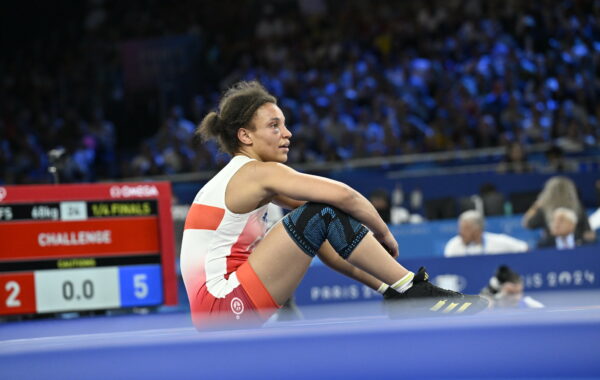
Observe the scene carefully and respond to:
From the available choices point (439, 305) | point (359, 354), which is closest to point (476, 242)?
point (439, 305)

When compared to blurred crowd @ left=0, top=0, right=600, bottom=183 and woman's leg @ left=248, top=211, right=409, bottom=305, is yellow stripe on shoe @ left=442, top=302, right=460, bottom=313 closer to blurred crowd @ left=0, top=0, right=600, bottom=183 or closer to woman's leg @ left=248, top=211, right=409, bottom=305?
woman's leg @ left=248, top=211, right=409, bottom=305

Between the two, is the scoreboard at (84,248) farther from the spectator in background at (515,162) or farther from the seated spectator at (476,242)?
the spectator in background at (515,162)

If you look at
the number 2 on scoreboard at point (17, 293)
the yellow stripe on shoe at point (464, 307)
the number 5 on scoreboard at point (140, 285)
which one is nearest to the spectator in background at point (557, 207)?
the number 5 on scoreboard at point (140, 285)

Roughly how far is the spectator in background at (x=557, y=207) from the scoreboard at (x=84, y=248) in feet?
10.2

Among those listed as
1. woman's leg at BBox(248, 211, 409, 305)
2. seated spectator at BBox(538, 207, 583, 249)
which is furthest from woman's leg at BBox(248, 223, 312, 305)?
seated spectator at BBox(538, 207, 583, 249)

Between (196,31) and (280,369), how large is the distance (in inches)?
570

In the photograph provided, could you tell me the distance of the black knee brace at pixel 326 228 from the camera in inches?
113

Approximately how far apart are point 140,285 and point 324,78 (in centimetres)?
800

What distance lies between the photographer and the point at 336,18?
14.3 meters

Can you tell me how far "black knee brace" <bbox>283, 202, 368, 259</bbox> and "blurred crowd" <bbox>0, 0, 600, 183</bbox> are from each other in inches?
250

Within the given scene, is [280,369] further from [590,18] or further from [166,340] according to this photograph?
[590,18]

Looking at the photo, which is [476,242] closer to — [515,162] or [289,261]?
[515,162]

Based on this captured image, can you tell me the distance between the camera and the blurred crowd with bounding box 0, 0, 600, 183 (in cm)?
1059

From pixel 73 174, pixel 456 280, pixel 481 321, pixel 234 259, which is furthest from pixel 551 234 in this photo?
pixel 73 174
